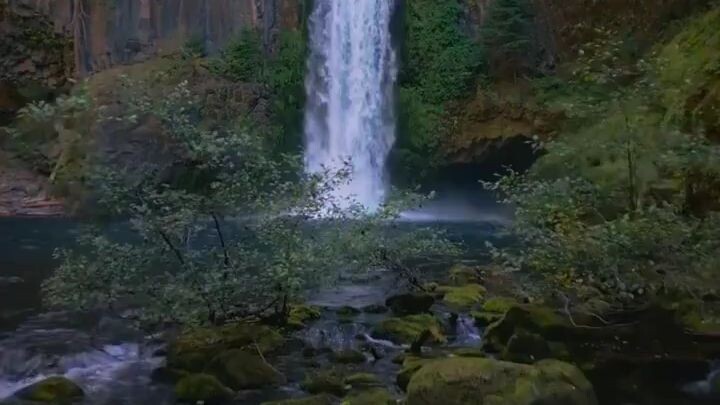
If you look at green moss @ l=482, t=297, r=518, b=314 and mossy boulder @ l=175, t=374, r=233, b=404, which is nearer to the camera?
mossy boulder @ l=175, t=374, r=233, b=404

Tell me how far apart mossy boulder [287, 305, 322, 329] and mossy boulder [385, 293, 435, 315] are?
3.56ft

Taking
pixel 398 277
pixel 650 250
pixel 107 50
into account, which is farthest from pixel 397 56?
pixel 650 250

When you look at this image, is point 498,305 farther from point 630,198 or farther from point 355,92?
point 355,92

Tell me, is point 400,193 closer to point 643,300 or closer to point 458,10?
point 643,300

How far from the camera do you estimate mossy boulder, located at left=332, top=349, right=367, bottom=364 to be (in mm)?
9031

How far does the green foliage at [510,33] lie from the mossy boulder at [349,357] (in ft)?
53.5

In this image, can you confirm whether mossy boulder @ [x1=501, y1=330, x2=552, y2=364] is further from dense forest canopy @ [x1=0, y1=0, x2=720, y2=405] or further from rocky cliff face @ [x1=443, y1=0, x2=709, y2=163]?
rocky cliff face @ [x1=443, y1=0, x2=709, y2=163]

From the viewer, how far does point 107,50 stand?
2850 cm

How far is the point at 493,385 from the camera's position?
22.4 feet

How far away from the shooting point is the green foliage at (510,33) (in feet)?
76.8

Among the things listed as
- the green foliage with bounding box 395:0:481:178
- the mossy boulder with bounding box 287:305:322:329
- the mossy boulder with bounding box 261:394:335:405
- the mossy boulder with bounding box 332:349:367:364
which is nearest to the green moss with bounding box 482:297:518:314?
the mossy boulder with bounding box 287:305:322:329

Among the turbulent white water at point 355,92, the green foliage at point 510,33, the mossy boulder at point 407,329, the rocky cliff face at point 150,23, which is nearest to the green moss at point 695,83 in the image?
the mossy boulder at point 407,329

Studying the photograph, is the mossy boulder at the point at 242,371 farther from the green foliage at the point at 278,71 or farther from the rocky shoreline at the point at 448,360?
the green foliage at the point at 278,71

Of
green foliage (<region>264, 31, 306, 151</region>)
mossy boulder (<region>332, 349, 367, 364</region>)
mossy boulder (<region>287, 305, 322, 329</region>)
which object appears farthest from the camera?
green foliage (<region>264, 31, 306, 151</region>)
